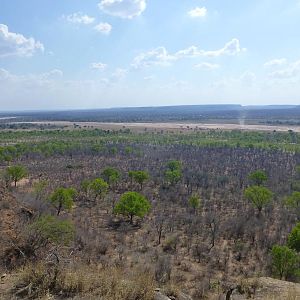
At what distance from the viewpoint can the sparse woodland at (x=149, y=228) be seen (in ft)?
30.1

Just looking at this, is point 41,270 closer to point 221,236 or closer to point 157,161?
point 221,236

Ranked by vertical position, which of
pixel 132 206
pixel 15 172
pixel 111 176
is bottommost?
pixel 111 176

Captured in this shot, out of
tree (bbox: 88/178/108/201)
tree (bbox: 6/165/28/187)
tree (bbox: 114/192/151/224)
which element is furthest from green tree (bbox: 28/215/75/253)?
tree (bbox: 6/165/28/187)

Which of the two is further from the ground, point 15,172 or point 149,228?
point 15,172

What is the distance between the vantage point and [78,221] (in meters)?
33.7

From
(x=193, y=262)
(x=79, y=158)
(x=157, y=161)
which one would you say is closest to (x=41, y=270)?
(x=193, y=262)

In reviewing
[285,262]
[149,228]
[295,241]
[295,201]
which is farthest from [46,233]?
[295,201]

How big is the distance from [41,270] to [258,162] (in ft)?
208

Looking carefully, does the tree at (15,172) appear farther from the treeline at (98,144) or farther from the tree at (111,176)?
the treeline at (98,144)

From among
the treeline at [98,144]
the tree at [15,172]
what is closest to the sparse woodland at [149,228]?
the tree at [15,172]

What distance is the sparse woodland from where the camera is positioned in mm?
9188

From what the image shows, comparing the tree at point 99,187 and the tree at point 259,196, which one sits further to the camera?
the tree at point 99,187

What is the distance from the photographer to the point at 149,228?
32.6m

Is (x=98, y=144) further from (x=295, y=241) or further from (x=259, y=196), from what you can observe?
(x=295, y=241)
